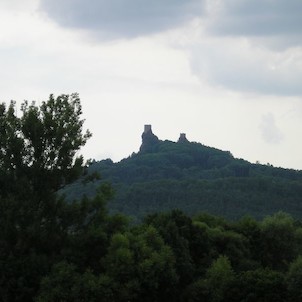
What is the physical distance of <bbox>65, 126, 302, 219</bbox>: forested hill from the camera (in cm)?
9150

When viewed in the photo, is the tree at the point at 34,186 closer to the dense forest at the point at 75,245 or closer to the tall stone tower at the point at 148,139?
the dense forest at the point at 75,245

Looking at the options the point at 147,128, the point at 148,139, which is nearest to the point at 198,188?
the point at 147,128

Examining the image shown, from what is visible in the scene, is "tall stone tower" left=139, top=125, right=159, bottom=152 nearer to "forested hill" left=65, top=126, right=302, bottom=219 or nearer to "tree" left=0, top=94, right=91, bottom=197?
"forested hill" left=65, top=126, right=302, bottom=219

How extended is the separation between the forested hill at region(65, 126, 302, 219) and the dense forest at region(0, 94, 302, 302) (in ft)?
135

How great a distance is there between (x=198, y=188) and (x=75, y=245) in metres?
74.2

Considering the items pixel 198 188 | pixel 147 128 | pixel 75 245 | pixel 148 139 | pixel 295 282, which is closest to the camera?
pixel 295 282

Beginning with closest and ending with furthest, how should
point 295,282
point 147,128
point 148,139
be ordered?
1. point 295,282
2. point 147,128
3. point 148,139

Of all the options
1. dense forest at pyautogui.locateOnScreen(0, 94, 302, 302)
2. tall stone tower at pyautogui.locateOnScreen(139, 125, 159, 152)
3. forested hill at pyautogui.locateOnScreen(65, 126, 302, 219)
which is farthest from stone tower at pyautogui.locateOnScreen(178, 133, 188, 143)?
dense forest at pyautogui.locateOnScreen(0, 94, 302, 302)

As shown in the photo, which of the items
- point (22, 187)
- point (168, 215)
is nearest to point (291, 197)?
point (168, 215)

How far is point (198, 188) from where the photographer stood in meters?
102

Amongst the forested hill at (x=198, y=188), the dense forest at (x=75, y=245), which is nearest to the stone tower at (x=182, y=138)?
the forested hill at (x=198, y=188)

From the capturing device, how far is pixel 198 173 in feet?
443

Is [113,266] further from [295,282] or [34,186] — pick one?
[295,282]

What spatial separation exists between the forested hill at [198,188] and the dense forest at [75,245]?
41012 mm
